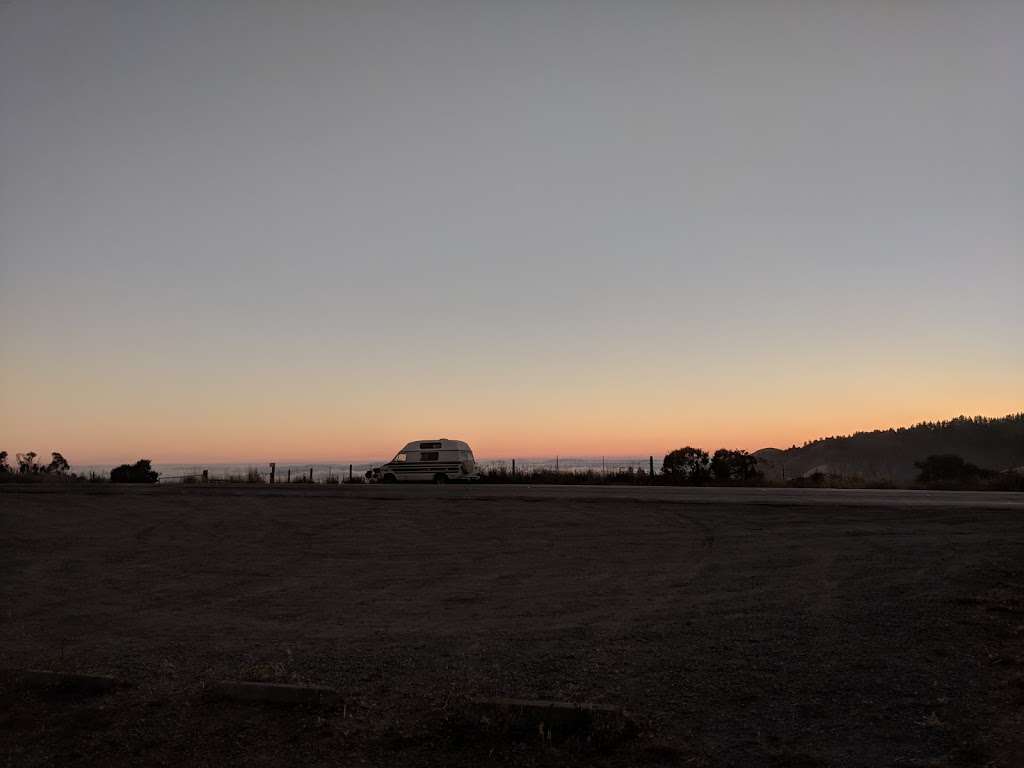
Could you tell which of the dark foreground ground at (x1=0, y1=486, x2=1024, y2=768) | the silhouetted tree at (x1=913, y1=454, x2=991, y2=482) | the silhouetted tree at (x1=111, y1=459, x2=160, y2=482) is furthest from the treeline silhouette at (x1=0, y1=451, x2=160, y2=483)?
the silhouetted tree at (x1=913, y1=454, x2=991, y2=482)

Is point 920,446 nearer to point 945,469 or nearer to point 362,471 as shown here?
point 945,469

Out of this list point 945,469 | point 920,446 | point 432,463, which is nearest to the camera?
point 432,463

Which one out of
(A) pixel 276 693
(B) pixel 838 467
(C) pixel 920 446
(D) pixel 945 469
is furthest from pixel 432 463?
(C) pixel 920 446

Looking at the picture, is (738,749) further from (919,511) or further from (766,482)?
(766,482)

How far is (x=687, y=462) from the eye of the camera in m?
48.4

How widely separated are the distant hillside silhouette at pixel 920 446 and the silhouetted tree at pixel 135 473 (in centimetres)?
6785

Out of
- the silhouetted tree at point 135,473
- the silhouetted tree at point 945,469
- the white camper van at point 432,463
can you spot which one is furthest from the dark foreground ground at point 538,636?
the silhouetted tree at point 945,469

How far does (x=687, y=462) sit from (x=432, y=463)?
54.5ft

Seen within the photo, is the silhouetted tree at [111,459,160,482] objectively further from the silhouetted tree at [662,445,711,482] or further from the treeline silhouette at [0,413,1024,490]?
the silhouetted tree at [662,445,711,482]

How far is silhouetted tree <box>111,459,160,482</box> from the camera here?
160 feet

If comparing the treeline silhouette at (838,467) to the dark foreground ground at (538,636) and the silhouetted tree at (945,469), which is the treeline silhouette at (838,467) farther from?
the dark foreground ground at (538,636)

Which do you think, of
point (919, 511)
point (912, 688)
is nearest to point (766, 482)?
point (919, 511)

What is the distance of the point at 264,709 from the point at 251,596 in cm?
625

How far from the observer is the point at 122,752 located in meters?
6.34
